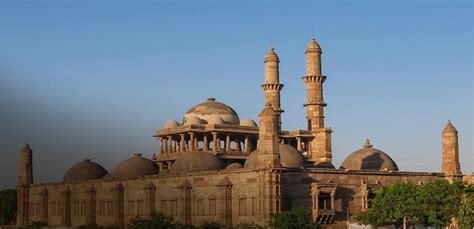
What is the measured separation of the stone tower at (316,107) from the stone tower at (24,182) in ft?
104

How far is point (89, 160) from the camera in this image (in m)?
88.9

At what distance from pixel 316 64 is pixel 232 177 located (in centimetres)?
2236

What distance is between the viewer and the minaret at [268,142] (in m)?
59.9

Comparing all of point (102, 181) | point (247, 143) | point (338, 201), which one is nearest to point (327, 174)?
point (338, 201)

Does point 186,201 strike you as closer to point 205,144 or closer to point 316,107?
point 205,144

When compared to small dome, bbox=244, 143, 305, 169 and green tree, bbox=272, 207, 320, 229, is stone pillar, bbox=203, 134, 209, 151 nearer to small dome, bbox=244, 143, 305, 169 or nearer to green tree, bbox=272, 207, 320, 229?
small dome, bbox=244, 143, 305, 169

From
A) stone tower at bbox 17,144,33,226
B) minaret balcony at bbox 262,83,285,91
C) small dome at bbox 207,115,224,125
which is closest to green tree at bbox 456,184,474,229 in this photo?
minaret balcony at bbox 262,83,285,91

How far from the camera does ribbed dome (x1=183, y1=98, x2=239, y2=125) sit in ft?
261

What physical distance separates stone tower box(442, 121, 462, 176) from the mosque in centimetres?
8

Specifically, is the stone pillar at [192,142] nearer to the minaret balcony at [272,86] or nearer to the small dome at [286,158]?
the minaret balcony at [272,86]

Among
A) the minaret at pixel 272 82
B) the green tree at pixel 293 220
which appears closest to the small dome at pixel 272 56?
the minaret at pixel 272 82

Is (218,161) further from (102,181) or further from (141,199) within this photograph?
(102,181)

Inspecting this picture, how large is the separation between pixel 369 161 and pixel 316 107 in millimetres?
9647

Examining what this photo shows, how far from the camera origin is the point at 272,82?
80.4m
